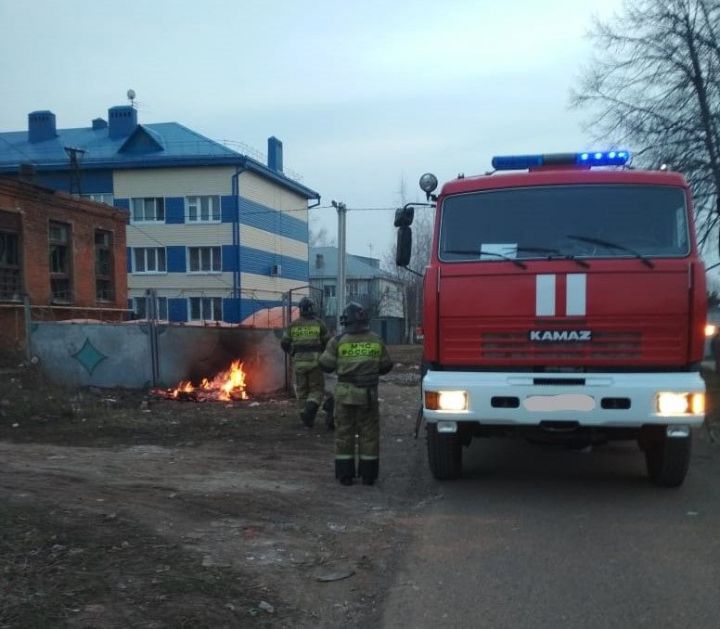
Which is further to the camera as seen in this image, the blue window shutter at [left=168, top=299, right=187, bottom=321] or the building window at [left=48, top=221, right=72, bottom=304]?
the blue window shutter at [left=168, top=299, right=187, bottom=321]

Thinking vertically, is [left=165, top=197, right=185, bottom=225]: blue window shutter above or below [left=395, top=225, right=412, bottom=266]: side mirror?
above

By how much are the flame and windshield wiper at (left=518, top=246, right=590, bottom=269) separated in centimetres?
837

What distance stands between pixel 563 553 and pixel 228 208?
116 ft

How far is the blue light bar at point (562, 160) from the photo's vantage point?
7.35 m

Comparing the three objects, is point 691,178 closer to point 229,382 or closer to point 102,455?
point 229,382

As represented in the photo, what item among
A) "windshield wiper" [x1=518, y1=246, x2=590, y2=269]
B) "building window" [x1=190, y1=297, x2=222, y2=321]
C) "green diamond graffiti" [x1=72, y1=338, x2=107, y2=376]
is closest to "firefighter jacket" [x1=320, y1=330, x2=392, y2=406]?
"windshield wiper" [x1=518, y1=246, x2=590, y2=269]

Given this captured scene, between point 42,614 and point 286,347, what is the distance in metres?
7.15

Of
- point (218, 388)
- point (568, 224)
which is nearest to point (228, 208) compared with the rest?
point (218, 388)

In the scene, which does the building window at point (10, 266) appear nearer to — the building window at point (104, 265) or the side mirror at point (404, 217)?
the building window at point (104, 265)

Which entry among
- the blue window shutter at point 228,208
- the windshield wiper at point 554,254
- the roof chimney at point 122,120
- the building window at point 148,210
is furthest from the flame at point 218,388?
the roof chimney at point 122,120

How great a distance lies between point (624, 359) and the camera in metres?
6.40

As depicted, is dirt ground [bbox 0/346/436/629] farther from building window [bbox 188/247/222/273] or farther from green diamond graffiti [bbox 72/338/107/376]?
building window [bbox 188/247/222/273]

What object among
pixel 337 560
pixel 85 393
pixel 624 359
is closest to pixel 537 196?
pixel 624 359

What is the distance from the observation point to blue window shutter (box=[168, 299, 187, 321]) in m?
38.4
